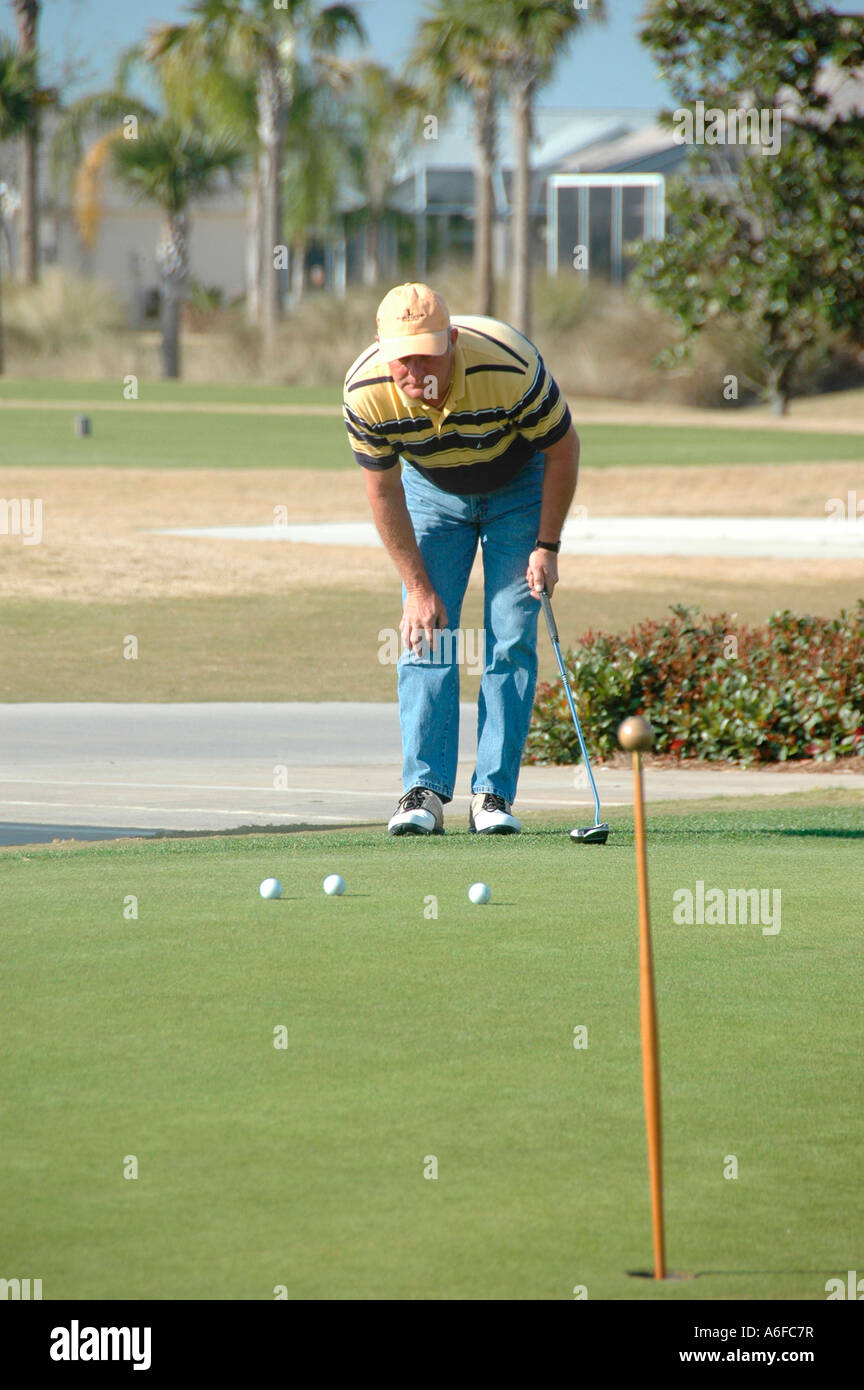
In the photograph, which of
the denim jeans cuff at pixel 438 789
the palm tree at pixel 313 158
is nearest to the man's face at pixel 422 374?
the denim jeans cuff at pixel 438 789

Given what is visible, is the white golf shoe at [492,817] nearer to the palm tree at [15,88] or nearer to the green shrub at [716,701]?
the green shrub at [716,701]

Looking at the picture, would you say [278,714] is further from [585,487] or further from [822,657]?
[585,487]

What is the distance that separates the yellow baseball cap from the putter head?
169 centimetres

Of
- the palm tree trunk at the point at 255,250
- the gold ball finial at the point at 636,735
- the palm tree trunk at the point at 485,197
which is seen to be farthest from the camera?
the palm tree trunk at the point at 255,250

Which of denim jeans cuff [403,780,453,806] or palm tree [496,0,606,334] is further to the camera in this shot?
palm tree [496,0,606,334]

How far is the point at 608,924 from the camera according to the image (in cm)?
571

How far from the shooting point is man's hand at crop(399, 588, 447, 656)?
7.33 meters

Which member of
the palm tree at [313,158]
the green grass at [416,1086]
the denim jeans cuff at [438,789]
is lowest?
the green grass at [416,1086]

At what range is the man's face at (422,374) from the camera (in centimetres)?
675

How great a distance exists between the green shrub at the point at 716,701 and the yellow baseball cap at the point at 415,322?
4698mm

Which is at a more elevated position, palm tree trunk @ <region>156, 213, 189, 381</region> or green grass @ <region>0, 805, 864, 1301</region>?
palm tree trunk @ <region>156, 213, 189, 381</region>

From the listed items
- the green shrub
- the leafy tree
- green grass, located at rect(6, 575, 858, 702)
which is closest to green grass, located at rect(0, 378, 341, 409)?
green grass, located at rect(6, 575, 858, 702)

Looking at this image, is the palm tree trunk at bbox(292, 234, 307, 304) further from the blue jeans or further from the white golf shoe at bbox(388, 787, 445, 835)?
the white golf shoe at bbox(388, 787, 445, 835)
